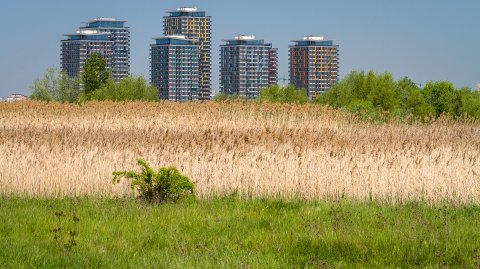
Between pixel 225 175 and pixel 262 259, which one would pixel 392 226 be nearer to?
pixel 262 259

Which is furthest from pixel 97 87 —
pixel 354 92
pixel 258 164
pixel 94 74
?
pixel 258 164

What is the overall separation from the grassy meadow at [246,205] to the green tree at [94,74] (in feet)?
152

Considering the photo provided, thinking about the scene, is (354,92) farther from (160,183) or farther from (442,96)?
(160,183)

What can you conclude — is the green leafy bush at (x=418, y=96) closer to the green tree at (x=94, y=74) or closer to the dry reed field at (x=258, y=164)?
the green tree at (x=94, y=74)

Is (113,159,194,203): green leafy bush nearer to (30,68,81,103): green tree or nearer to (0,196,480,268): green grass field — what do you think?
(0,196,480,268): green grass field

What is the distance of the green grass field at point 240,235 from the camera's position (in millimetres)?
7625

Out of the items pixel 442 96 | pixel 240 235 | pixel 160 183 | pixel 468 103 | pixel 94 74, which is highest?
pixel 94 74

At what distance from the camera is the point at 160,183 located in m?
11.4

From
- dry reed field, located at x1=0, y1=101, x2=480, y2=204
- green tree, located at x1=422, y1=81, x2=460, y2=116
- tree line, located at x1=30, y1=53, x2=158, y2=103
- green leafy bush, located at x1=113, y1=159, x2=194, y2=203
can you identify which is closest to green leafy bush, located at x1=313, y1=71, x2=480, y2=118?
green tree, located at x1=422, y1=81, x2=460, y2=116

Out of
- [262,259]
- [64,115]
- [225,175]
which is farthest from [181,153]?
[64,115]

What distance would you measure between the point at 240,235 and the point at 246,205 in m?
1.98

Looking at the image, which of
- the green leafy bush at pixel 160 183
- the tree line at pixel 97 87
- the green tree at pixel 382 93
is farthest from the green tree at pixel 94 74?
the green leafy bush at pixel 160 183

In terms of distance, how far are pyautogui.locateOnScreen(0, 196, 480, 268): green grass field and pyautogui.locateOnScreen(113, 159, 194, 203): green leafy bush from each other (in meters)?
0.28

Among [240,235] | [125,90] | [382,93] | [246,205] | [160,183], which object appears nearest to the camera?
[240,235]
